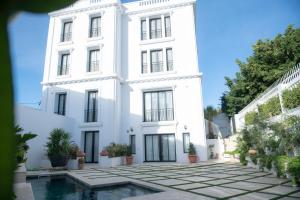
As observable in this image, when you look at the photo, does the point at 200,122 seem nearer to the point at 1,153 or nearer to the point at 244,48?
the point at 244,48

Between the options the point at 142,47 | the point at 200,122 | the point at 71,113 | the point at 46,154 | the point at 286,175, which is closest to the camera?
the point at 286,175

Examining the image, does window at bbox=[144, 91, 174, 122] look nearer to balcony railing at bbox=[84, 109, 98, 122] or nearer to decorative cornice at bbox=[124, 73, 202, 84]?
decorative cornice at bbox=[124, 73, 202, 84]

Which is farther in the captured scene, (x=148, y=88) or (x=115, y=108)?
(x=148, y=88)

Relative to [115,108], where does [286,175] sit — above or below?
below

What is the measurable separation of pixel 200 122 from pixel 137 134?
4.47m

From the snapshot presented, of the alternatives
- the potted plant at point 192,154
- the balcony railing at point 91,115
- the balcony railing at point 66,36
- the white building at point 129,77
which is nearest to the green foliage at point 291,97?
the white building at point 129,77

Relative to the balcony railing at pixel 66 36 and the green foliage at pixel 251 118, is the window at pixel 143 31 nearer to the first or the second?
the balcony railing at pixel 66 36

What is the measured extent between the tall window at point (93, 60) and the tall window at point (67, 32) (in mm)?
2601

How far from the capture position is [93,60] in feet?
55.6

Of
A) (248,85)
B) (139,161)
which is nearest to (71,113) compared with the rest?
(139,161)

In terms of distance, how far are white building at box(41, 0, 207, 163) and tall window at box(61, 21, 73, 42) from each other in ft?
0.26

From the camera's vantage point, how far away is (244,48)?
1789 cm

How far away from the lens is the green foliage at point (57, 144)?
11599 mm

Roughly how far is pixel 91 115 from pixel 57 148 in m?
4.18
